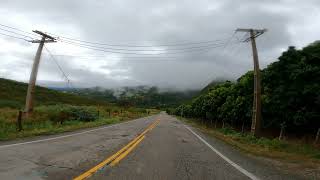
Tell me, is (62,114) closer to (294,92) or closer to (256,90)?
(256,90)

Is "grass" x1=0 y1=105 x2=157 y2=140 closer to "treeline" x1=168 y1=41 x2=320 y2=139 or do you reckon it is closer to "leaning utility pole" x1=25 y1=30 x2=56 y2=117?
"leaning utility pole" x1=25 y1=30 x2=56 y2=117

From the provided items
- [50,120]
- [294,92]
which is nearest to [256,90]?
[294,92]

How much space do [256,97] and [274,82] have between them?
133 inches

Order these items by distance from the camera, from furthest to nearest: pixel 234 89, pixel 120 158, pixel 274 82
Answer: pixel 234 89 < pixel 274 82 < pixel 120 158

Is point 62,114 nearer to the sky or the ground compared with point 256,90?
nearer to the ground

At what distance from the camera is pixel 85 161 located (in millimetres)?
9906

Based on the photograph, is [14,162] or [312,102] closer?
[14,162]

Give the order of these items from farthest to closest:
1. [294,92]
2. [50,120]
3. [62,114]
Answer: [62,114], [50,120], [294,92]

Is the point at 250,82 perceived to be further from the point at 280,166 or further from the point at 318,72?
the point at 280,166

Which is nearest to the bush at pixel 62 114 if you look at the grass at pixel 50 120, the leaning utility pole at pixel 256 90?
the grass at pixel 50 120

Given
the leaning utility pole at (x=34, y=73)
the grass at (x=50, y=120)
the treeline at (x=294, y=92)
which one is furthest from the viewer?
the leaning utility pole at (x=34, y=73)

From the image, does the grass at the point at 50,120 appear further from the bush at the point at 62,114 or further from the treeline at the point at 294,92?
the treeline at the point at 294,92

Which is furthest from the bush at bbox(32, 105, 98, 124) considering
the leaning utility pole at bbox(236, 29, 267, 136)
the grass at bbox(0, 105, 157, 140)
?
the leaning utility pole at bbox(236, 29, 267, 136)

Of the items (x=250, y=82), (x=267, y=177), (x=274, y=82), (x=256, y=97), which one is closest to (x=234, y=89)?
(x=250, y=82)
